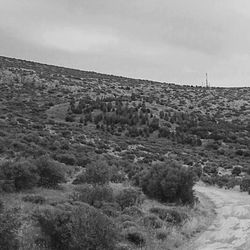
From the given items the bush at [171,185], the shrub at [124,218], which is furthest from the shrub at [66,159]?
the shrub at [124,218]

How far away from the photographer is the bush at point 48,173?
18.5 meters

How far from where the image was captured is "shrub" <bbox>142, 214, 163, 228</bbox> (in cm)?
1417

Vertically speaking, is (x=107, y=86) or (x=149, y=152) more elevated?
(x=107, y=86)

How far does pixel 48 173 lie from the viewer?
740 inches

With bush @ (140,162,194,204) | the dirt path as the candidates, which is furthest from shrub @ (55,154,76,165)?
the dirt path

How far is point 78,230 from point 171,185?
983cm

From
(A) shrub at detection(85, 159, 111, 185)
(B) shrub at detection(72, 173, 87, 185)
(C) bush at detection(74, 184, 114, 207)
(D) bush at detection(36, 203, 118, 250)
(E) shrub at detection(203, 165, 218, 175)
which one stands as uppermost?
(D) bush at detection(36, 203, 118, 250)

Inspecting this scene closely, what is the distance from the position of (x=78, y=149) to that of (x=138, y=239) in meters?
21.3

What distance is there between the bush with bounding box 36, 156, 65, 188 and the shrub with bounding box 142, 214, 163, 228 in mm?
5409

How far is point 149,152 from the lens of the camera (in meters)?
40.9

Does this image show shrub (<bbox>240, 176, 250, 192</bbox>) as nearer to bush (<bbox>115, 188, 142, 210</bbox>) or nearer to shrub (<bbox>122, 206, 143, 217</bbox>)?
bush (<bbox>115, 188, 142, 210</bbox>)

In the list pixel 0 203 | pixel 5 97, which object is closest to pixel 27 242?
pixel 0 203

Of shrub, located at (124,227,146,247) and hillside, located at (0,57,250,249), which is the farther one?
hillside, located at (0,57,250,249)

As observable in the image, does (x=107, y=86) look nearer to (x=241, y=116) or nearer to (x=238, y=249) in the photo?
(x=241, y=116)
